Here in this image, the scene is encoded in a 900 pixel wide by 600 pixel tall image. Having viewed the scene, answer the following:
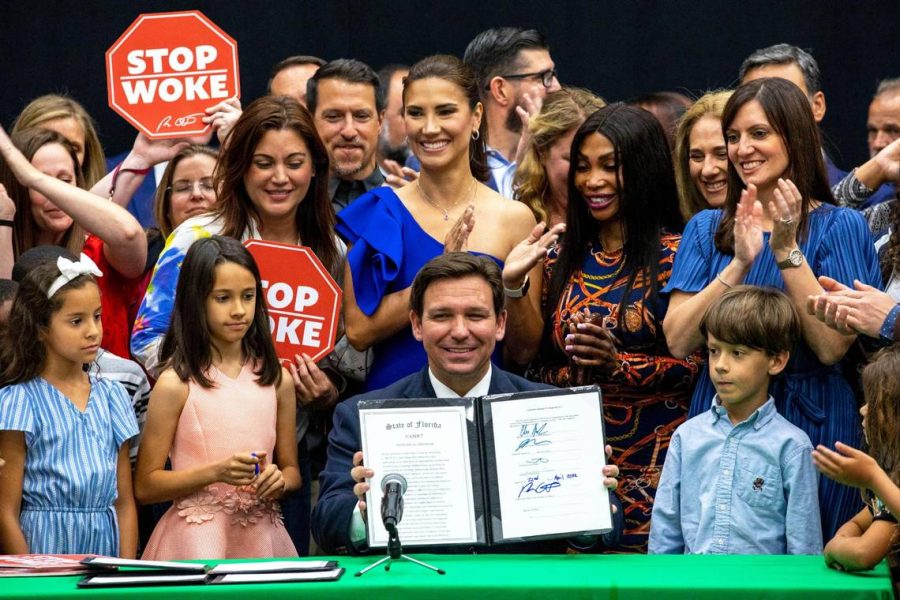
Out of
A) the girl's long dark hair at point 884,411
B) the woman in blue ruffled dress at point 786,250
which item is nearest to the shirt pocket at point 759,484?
the woman in blue ruffled dress at point 786,250

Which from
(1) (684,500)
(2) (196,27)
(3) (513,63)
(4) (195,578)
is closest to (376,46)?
(3) (513,63)

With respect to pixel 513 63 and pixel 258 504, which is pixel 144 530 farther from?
pixel 513 63

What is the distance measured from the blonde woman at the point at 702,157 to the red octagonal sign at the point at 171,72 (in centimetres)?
163

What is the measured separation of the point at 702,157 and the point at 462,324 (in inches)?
59.7

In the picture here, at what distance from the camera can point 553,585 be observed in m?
3.42

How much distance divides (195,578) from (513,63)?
3.52 m

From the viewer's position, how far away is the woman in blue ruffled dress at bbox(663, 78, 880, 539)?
429 centimetres

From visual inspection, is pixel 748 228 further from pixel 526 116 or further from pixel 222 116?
pixel 222 116

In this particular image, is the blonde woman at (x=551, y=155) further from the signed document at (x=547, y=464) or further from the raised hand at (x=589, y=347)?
the signed document at (x=547, y=464)

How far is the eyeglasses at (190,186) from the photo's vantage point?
5.59m

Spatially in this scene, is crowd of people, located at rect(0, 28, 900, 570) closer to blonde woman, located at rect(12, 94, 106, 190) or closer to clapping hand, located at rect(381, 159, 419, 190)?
blonde woman, located at rect(12, 94, 106, 190)

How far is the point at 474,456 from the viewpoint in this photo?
12.2ft

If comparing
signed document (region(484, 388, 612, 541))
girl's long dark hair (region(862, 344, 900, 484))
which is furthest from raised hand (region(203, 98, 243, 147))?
girl's long dark hair (region(862, 344, 900, 484))

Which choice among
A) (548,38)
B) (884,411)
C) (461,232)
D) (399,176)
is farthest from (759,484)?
(548,38)
